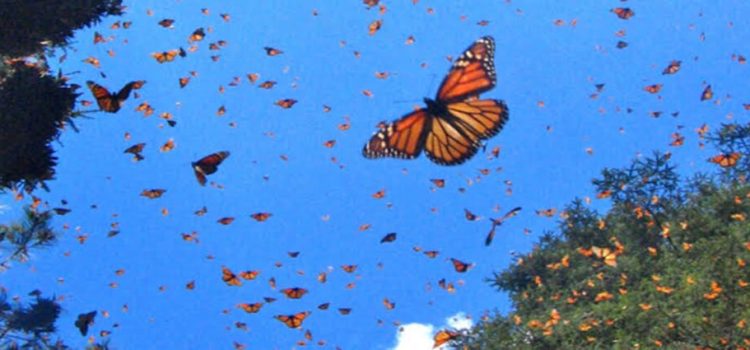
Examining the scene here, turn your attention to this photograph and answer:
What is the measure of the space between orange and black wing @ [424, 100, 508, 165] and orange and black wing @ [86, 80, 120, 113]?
6125 millimetres

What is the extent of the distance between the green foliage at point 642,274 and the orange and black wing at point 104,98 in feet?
51.1

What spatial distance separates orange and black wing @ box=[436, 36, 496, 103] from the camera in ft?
34.8

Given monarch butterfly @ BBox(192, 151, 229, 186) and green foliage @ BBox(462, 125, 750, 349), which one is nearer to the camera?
monarch butterfly @ BBox(192, 151, 229, 186)

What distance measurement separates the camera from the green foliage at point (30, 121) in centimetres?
1309

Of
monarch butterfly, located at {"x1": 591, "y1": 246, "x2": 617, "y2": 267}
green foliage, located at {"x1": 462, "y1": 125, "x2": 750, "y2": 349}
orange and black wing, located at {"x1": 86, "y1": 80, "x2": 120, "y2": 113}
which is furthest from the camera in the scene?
monarch butterfly, located at {"x1": 591, "y1": 246, "x2": 617, "y2": 267}

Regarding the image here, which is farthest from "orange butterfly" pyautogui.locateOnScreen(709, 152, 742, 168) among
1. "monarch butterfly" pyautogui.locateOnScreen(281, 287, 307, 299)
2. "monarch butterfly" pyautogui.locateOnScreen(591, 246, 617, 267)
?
"monarch butterfly" pyautogui.locateOnScreen(281, 287, 307, 299)

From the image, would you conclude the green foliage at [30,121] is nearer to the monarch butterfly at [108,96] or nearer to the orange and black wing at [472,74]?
the monarch butterfly at [108,96]

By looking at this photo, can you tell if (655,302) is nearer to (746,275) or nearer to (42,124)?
(746,275)

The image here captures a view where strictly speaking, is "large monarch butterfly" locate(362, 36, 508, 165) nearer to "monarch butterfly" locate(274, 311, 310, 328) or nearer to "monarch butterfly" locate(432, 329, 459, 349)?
"monarch butterfly" locate(274, 311, 310, 328)

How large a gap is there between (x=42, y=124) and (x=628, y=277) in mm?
22665

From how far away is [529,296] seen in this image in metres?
32.3

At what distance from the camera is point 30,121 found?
13.3 meters

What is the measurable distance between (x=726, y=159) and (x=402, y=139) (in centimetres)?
2574

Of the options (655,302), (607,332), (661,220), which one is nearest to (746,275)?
(655,302)
